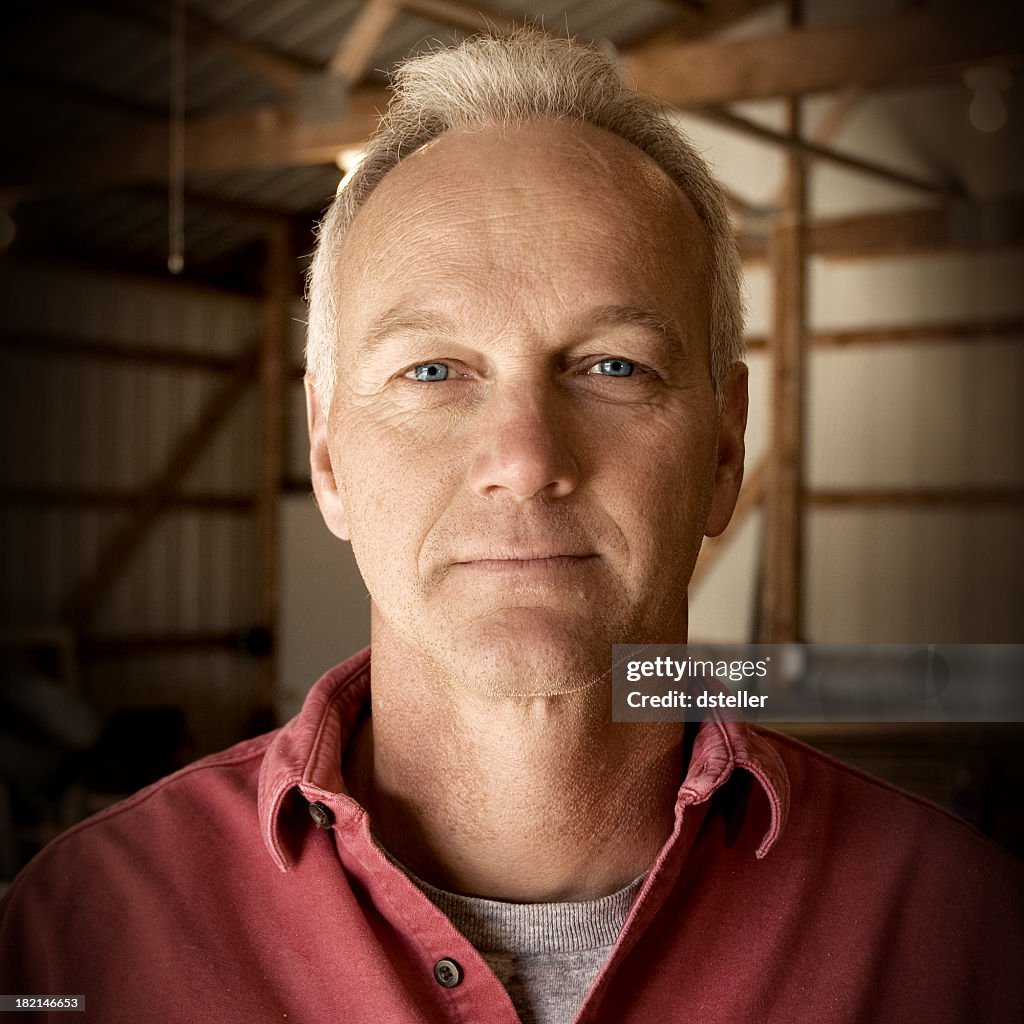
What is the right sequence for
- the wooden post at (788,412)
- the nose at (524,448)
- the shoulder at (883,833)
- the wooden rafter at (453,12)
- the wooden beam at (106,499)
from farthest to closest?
the wooden post at (788,412), the wooden beam at (106,499), the wooden rafter at (453,12), the shoulder at (883,833), the nose at (524,448)

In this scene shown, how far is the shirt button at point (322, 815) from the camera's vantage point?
2.21 ft

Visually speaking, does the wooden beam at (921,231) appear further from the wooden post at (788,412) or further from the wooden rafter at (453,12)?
the wooden rafter at (453,12)

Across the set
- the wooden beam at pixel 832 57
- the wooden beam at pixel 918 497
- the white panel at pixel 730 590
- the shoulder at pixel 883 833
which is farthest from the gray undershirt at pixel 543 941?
the white panel at pixel 730 590

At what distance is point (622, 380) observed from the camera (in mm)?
650

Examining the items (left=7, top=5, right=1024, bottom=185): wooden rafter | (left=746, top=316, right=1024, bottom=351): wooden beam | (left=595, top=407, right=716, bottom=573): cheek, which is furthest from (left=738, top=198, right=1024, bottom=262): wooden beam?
(left=595, top=407, right=716, bottom=573): cheek

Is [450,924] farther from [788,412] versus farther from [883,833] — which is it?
[788,412]

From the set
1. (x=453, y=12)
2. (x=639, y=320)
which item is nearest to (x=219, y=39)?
(x=453, y=12)

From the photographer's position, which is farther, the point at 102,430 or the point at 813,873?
the point at 102,430

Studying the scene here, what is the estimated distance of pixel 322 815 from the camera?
676mm

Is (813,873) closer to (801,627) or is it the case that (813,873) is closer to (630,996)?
(630,996)

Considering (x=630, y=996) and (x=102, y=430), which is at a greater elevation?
(x=102, y=430)

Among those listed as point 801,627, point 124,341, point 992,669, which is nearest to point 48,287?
point 124,341

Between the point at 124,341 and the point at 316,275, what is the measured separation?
11.0ft

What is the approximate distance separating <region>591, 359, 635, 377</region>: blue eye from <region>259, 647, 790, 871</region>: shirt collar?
227mm
